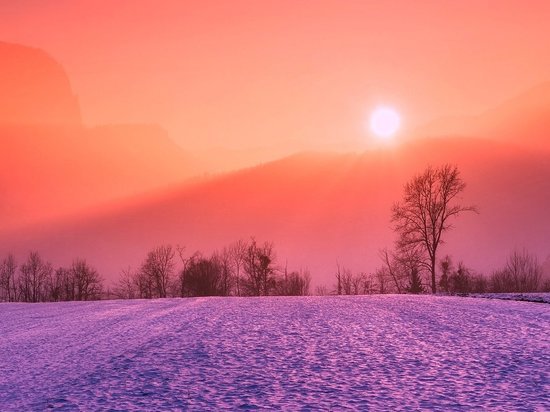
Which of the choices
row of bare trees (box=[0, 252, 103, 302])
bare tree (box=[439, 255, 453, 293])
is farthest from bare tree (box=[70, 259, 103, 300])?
bare tree (box=[439, 255, 453, 293])

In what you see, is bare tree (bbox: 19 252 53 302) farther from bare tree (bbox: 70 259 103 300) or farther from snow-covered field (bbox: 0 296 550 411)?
snow-covered field (bbox: 0 296 550 411)

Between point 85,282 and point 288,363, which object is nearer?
point 288,363

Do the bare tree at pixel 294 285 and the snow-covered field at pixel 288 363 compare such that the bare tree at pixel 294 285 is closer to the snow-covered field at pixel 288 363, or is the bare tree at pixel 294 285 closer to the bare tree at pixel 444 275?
the bare tree at pixel 444 275

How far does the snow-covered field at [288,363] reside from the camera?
12945mm

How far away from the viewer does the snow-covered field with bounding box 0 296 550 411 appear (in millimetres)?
12945

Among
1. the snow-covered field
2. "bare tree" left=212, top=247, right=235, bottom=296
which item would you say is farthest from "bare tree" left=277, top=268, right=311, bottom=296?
the snow-covered field

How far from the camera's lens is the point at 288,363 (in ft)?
54.5

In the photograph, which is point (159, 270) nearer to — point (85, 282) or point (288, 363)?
point (85, 282)

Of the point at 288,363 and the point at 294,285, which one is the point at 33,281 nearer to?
the point at 294,285

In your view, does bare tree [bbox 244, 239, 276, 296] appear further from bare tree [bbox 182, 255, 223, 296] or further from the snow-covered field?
the snow-covered field

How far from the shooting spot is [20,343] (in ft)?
76.7

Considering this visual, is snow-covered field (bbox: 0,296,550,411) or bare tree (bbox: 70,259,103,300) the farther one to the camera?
bare tree (bbox: 70,259,103,300)

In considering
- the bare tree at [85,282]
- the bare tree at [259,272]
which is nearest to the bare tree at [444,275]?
the bare tree at [259,272]

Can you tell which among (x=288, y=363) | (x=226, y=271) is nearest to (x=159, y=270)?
(x=226, y=271)
